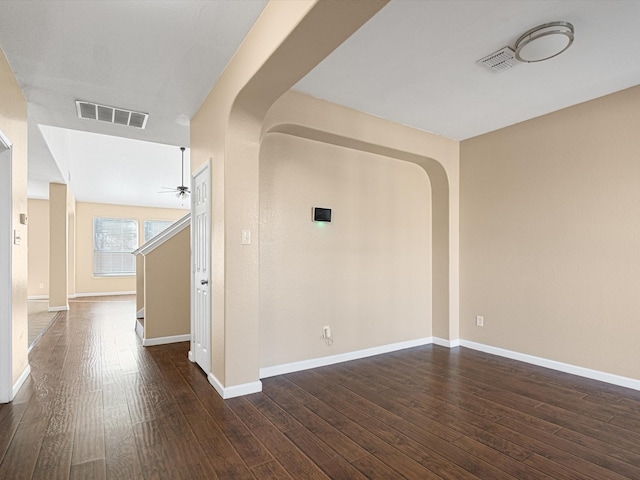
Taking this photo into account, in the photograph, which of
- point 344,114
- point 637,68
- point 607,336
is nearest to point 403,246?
point 344,114

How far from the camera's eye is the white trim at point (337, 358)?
341cm

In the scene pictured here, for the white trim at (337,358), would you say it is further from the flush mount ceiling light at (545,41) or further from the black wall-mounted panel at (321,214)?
the flush mount ceiling light at (545,41)

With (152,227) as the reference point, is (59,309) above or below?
below

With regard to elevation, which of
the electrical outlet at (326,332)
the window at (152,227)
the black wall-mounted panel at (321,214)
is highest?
the window at (152,227)

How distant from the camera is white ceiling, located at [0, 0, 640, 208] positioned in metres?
2.17

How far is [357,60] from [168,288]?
354 centimetres

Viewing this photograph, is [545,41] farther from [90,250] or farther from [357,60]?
[90,250]

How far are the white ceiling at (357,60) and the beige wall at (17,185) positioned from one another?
16cm

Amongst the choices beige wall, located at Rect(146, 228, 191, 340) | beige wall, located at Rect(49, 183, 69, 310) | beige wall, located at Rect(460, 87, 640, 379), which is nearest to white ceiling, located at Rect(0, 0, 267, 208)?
beige wall, located at Rect(146, 228, 191, 340)

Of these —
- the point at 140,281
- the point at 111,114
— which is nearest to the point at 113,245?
the point at 140,281

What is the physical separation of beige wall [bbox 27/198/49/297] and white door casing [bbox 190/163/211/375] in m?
7.91

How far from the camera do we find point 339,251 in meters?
3.91

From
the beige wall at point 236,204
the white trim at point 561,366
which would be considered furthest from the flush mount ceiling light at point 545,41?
the white trim at point 561,366

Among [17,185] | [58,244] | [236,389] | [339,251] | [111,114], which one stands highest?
[111,114]
